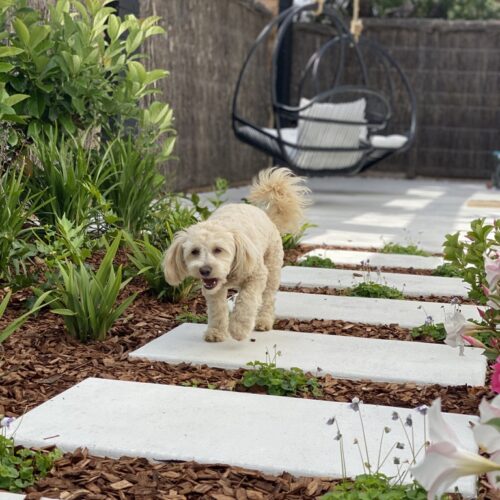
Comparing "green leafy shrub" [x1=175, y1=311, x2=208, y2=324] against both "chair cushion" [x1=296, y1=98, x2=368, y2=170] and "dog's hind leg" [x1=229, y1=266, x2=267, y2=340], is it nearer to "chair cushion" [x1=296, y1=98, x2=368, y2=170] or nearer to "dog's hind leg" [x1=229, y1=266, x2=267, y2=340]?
"dog's hind leg" [x1=229, y1=266, x2=267, y2=340]

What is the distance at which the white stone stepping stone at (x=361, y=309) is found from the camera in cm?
353

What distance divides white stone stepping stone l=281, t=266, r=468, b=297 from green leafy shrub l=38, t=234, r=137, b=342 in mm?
1376

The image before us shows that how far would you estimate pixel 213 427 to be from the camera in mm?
2158

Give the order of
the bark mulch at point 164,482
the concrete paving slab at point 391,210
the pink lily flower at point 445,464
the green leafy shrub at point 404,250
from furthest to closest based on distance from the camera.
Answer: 1. the concrete paving slab at point 391,210
2. the green leafy shrub at point 404,250
3. the bark mulch at point 164,482
4. the pink lily flower at point 445,464

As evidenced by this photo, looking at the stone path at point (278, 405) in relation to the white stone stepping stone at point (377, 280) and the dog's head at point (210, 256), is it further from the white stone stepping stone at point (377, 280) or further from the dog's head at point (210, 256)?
the dog's head at point (210, 256)

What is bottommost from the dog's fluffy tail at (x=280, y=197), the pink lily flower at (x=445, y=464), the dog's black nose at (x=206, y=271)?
the dog's black nose at (x=206, y=271)

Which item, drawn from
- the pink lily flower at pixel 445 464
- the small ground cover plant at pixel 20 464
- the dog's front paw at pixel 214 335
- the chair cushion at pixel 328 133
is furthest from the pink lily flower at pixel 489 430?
the chair cushion at pixel 328 133

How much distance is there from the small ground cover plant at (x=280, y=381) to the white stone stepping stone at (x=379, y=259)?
2.37 metres

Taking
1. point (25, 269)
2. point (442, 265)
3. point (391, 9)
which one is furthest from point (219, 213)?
point (391, 9)

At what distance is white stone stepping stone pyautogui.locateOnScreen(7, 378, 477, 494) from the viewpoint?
6.46ft

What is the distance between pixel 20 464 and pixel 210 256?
3.69 feet

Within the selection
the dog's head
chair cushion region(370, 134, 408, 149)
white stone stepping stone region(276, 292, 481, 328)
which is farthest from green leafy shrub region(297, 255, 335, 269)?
chair cushion region(370, 134, 408, 149)

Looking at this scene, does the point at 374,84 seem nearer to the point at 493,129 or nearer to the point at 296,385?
the point at 493,129

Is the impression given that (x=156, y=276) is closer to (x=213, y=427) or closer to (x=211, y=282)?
(x=211, y=282)
